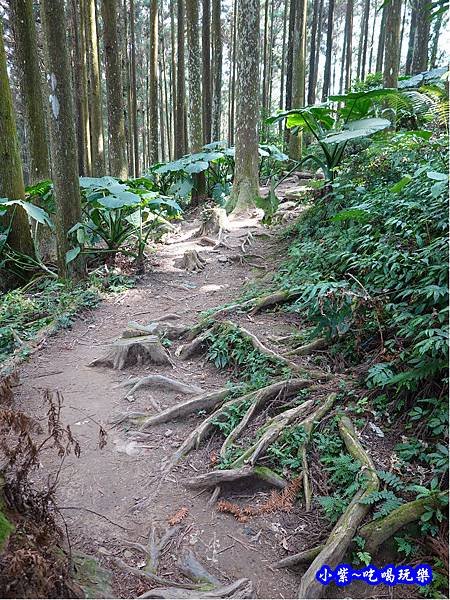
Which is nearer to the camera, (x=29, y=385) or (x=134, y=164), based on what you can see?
(x=29, y=385)

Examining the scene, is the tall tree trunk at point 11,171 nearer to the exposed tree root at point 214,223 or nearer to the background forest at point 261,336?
the background forest at point 261,336

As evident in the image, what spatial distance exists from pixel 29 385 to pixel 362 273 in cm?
316

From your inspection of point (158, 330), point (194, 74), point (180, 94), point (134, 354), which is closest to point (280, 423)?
point (134, 354)

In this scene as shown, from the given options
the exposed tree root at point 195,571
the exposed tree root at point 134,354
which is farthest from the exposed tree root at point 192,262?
the exposed tree root at point 195,571

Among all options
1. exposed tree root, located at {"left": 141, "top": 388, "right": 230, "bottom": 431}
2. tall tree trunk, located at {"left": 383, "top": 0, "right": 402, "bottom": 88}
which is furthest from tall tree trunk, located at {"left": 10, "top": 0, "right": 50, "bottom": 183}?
exposed tree root, located at {"left": 141, "top": 388, "right": 230, "bottom": 431}

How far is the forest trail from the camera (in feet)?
7.84

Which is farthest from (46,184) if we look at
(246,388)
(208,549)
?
(208,549)

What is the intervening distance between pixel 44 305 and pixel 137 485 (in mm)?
3398

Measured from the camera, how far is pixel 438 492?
2227 millimetres

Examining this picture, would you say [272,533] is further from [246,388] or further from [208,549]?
[246,388]

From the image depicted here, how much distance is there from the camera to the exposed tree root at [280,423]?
2941 millimetres

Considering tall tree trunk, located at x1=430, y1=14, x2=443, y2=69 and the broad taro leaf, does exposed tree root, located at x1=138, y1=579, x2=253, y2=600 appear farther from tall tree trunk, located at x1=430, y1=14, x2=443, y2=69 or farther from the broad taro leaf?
tall tree trunk, located at x1=430, y1=14, x2=443, y2=69

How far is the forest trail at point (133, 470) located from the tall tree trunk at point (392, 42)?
3.87 m

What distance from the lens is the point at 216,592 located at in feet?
7.02
